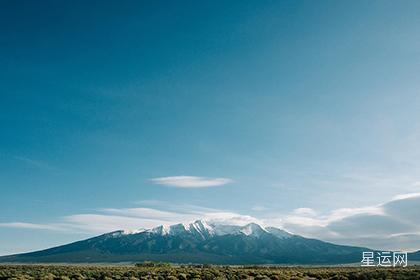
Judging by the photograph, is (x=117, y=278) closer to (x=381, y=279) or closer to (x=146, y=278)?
(x=146, y=278)

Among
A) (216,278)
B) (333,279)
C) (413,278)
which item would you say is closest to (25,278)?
(216,278)

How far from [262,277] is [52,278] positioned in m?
23.7

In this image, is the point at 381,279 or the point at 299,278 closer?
the point at 381,279

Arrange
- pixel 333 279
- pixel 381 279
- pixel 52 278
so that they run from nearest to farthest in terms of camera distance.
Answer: pixel 381 279, pixel 52 278, pixel 333 279

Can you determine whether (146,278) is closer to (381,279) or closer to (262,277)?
(262,277)

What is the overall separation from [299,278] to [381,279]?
9.50 m

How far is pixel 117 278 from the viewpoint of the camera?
51.9 metres

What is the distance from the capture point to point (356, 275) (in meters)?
54.1

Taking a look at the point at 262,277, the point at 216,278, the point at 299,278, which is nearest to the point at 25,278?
the point at 216,278

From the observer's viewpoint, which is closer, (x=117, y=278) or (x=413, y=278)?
(x=413, y=278)

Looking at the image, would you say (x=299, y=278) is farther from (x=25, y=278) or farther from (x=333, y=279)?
(x=25, y=278)

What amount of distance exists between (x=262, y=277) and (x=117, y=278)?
1681cm

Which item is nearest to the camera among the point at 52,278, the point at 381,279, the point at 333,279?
the point at 381,279

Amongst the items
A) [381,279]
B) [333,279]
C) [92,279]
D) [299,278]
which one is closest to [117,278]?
[92,279]
